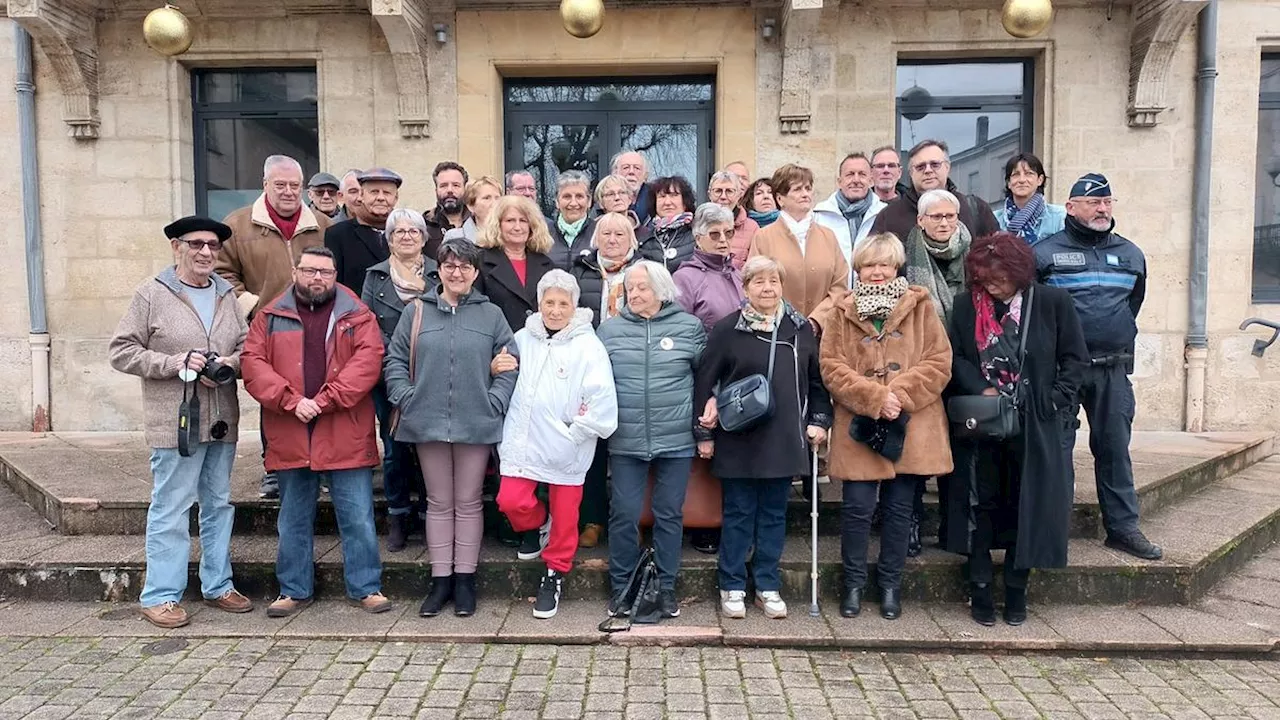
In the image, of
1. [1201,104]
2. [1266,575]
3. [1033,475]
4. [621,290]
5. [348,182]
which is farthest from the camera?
[1201,104]

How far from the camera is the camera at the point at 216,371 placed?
13.1 ft

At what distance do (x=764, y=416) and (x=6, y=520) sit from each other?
521 cm

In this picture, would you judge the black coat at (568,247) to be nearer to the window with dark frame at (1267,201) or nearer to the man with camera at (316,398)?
the man with camera at (316,398)

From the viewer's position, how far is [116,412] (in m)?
8.08

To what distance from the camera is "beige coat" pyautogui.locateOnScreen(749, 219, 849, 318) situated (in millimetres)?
4602

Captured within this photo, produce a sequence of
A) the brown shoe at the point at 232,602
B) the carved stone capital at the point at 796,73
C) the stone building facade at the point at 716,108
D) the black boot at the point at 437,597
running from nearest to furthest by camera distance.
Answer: the black boot at the point at 437,597 → the brown shoe at the point at 232,602 → the carved stone capital at the point at 796,73 → the stone building facade at the point at 716,108

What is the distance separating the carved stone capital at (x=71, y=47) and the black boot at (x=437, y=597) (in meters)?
6.46

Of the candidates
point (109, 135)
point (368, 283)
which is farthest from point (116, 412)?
point (368, 283)

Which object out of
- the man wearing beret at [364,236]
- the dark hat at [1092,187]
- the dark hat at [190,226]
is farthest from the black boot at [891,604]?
the dark hat at [190,226]

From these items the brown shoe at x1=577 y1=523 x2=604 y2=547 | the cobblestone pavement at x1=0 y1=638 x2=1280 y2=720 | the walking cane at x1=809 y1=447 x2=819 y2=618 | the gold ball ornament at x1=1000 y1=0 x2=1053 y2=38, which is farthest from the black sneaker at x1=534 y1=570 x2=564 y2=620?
the gold ball ornament at x1=1000 y1=0 x2=1053 y2=38

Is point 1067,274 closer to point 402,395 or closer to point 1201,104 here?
point 402,395

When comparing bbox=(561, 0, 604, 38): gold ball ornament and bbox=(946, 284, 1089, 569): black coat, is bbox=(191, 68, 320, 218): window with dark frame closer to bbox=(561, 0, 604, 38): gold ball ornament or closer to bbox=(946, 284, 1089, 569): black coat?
bbox=(561, 0, 604, 38): gold ball ornament

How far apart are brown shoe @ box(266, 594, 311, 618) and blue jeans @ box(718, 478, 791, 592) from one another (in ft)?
7.26

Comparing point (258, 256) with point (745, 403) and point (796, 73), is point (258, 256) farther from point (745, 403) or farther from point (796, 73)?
point (796, 73)
